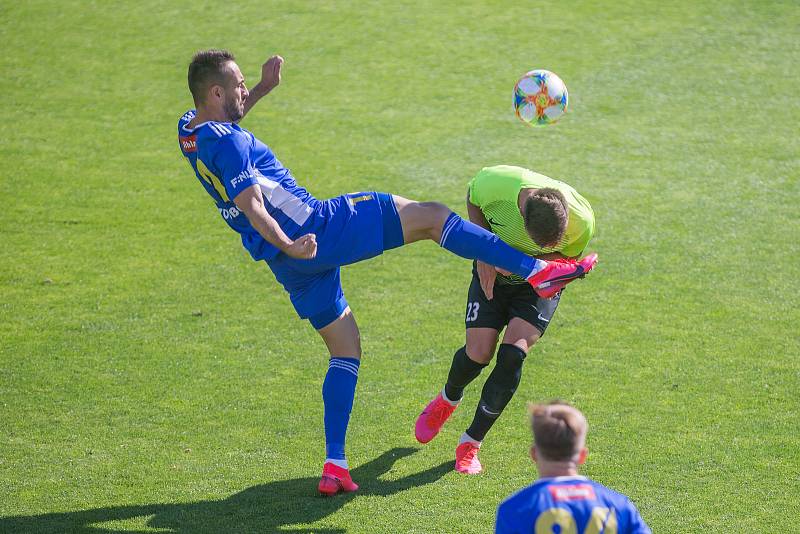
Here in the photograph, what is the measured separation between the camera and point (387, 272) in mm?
8609

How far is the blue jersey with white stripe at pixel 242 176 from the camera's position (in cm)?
509

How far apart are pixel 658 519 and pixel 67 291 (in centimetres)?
529

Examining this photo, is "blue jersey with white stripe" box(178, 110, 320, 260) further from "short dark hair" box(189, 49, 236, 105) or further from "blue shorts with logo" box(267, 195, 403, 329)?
"short dark hair" box(189, 49, 236, 105)

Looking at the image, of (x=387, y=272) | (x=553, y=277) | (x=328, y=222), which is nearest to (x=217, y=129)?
(x=328, y=222)

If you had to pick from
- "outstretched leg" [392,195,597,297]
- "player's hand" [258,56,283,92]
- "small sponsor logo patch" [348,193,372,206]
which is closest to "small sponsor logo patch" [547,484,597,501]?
"outstretched leg" [392,195,597,297]

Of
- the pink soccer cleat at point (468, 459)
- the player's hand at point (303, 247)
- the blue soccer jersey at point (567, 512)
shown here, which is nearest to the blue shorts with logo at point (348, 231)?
the player's hand at point (303, 247)

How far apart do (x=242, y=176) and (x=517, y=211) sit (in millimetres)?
1764

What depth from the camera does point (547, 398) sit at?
646cm

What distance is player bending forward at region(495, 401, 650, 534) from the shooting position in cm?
329

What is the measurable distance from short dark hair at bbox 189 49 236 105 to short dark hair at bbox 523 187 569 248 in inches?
72.0

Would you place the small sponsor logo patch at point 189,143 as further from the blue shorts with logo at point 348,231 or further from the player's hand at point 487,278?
the player's hand at point 487,278

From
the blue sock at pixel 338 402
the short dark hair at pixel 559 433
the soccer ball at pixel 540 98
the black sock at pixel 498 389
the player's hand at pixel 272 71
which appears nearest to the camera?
the short dark hair at pixel 559 433

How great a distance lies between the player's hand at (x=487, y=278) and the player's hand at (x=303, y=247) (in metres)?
1.21

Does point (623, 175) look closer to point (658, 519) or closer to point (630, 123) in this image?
point (630, 123)
